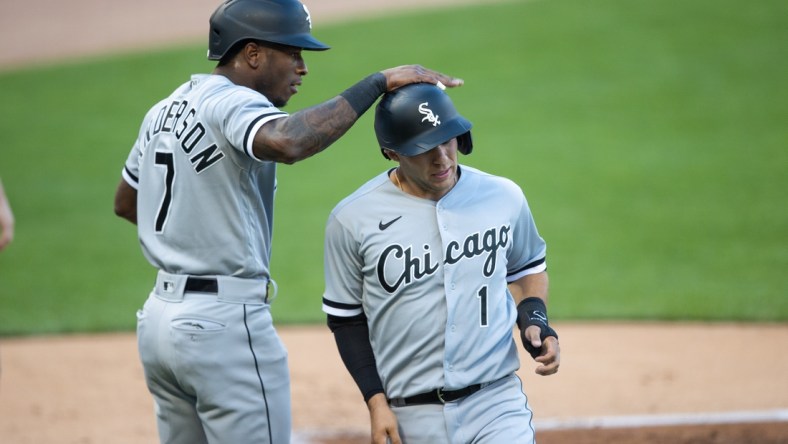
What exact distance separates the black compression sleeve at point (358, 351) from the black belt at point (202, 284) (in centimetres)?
39

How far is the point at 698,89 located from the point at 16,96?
10785 mm

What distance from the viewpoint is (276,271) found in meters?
10.5

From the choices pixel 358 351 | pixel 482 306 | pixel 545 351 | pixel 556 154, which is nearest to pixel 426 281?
pixel 482 306

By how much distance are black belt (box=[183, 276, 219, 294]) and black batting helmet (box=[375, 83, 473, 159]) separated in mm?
728

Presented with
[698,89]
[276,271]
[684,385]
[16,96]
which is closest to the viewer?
[684,385]

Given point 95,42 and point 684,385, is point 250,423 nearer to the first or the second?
point 684,385

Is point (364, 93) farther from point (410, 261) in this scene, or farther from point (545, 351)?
point (545, 351)

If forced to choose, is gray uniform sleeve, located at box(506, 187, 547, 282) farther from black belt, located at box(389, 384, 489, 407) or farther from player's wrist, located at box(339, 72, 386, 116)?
player's wrist, located at box(339, 72, 386, 116)

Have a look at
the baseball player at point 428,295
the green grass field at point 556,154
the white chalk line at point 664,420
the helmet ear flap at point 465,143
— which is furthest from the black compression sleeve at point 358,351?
the green grass field at point 556,154

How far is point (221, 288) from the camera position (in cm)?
365

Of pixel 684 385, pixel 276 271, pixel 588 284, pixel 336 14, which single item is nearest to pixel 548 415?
pixel 684 385

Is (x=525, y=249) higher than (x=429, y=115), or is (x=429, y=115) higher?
(x=429, y=115)

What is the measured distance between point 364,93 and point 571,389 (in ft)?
12.5

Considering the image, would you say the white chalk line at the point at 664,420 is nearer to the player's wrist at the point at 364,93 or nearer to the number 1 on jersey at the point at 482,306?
the number 1 on jersey at the point at 482,306
